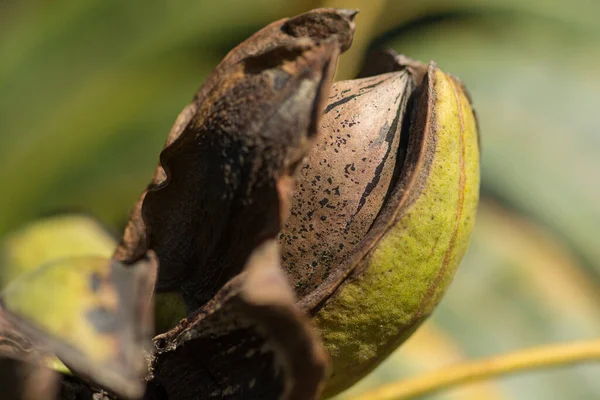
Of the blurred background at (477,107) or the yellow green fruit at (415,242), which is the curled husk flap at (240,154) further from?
the blurred background at (477,107)

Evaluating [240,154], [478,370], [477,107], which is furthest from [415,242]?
[477,107]

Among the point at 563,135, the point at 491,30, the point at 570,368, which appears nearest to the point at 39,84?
the point at 491,30

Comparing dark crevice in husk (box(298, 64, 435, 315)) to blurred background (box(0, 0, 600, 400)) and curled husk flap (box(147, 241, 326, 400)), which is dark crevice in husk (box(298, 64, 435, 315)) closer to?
curled husk flap (box(147, 241, 326, 400))

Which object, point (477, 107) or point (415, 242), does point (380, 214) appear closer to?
point (415, 242)

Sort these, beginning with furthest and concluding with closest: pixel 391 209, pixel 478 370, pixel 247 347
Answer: pixel 478 370 < pixel 391 209 < pixel 247 347

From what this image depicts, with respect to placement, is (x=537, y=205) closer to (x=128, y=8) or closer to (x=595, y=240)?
(x=595, y=240)

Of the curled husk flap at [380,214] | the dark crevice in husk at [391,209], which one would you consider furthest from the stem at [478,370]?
the dark crevice in husk at [391,209]
